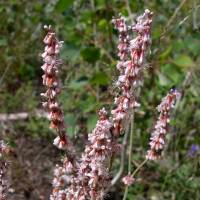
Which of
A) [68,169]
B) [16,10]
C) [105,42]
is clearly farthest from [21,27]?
[68,169]

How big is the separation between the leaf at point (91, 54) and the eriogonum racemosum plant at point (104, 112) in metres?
0.88

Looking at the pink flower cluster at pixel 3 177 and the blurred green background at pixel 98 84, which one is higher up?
the blurred green background at pixel 98 84

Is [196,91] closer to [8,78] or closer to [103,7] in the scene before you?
[103,7]

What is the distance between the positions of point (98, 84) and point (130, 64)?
1361 mm

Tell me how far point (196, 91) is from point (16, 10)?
1948mm

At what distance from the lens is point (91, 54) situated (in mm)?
2332

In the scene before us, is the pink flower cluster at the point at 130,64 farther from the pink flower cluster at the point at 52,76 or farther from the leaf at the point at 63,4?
the leaf at the point at 63,4

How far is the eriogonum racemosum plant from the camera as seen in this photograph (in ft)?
3.93

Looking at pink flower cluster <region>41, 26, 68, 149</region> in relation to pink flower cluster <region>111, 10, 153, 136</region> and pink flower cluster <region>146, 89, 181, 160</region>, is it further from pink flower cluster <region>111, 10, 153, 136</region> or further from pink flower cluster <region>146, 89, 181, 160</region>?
pink flower cluster <region>146, 89, 181, 160</region>

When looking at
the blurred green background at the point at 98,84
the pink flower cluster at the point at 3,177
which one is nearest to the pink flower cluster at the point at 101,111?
the pink flower cluster at the point at 3,177

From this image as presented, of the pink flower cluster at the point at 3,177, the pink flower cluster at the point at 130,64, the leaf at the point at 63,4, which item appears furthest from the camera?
the leaf at the point at 63,4

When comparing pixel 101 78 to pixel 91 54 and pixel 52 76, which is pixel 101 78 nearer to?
pixel 91 54

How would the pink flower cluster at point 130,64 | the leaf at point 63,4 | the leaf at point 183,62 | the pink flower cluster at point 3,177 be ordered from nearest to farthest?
1. the pink flower cluster at point 130,64
2. the pink flower cluster at point 3,177
3. the leaf at point 63,4
4. the leaf at point 183,62

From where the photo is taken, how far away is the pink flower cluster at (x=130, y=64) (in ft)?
3.84
